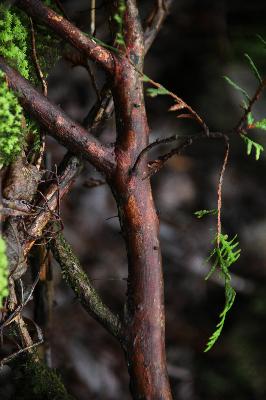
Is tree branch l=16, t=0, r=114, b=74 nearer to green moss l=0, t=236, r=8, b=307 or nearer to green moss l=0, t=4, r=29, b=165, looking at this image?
green moss l=0, t=4, r=29, b=165

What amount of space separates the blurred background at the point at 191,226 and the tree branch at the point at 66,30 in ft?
4.61

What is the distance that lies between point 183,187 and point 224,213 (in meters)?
0.32

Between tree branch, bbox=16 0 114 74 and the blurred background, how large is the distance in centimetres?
141

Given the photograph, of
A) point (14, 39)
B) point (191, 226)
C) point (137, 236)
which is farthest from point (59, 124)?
point (191, 226)

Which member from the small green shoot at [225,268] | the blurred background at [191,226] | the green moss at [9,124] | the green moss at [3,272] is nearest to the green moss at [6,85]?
the green moss at [9,124]

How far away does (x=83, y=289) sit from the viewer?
4.30ft

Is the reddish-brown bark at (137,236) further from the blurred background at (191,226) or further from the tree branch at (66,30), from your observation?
the blurred background at (191,226)

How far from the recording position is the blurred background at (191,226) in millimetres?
2568

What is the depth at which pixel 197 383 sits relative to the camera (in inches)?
102

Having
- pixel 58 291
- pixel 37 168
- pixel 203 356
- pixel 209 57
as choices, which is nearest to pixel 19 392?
pixel 37 168

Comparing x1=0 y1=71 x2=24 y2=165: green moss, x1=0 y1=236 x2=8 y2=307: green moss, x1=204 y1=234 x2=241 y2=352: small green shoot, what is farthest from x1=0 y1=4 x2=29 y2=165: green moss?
x1=204 y1=234 x2=241 y2=352: small green shoot

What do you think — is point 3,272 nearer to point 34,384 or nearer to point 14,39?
point 34,384

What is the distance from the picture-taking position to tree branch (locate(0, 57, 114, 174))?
46.1 inches

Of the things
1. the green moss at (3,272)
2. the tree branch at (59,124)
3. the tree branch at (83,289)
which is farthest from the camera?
the tree branch at (83,289)
